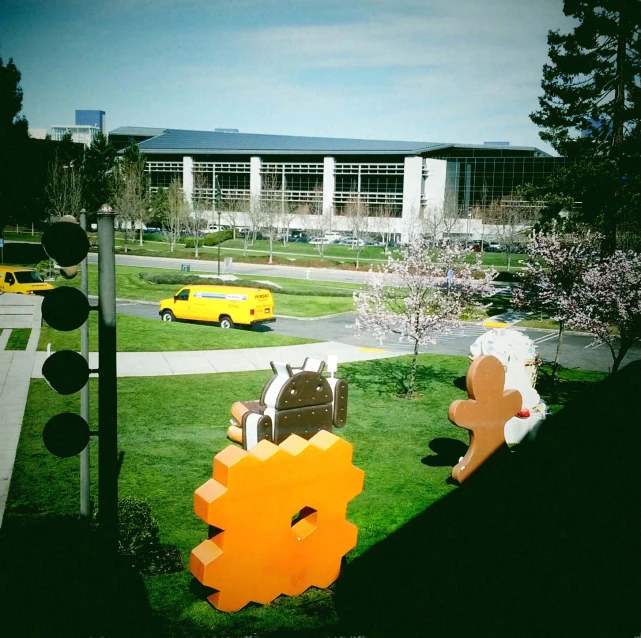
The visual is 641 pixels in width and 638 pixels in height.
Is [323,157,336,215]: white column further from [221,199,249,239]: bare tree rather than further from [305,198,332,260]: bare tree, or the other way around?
[221,199,249,239]: bare tree

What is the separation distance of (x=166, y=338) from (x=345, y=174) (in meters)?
64.6

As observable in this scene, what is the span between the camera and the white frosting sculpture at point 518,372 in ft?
42.1

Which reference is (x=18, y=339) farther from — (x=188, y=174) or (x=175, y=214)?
(x=188, y=174)

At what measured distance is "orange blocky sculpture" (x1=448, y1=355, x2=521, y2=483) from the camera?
31.5 ft

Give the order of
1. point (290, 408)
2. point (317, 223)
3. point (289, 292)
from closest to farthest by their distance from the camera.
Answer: point (290, 408) < point (289, 292) < point (317, 223)

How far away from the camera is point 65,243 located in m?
4.51

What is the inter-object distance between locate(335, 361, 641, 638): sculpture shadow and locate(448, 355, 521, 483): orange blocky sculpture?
0.33 m

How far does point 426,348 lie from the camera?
2388 cm

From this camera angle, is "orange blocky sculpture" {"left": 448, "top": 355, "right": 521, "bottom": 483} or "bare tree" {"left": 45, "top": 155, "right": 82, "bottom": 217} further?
"bare tree" {"left": 45, "top": 155, "right": 82, "bottom": 217}

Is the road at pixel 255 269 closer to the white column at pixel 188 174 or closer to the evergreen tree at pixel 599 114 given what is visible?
the evergreen tree at pixel 599 114

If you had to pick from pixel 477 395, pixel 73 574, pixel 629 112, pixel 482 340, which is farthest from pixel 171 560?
pixel 629 112

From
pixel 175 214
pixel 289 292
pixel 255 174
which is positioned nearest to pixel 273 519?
pixel 289 292

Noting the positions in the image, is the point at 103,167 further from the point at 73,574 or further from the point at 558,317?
the point at 73,574

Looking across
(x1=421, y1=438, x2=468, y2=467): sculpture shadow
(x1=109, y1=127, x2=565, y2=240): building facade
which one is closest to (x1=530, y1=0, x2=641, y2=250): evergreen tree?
(x1=421, y1=438, x2=468, y2=467): sculpture shadow
